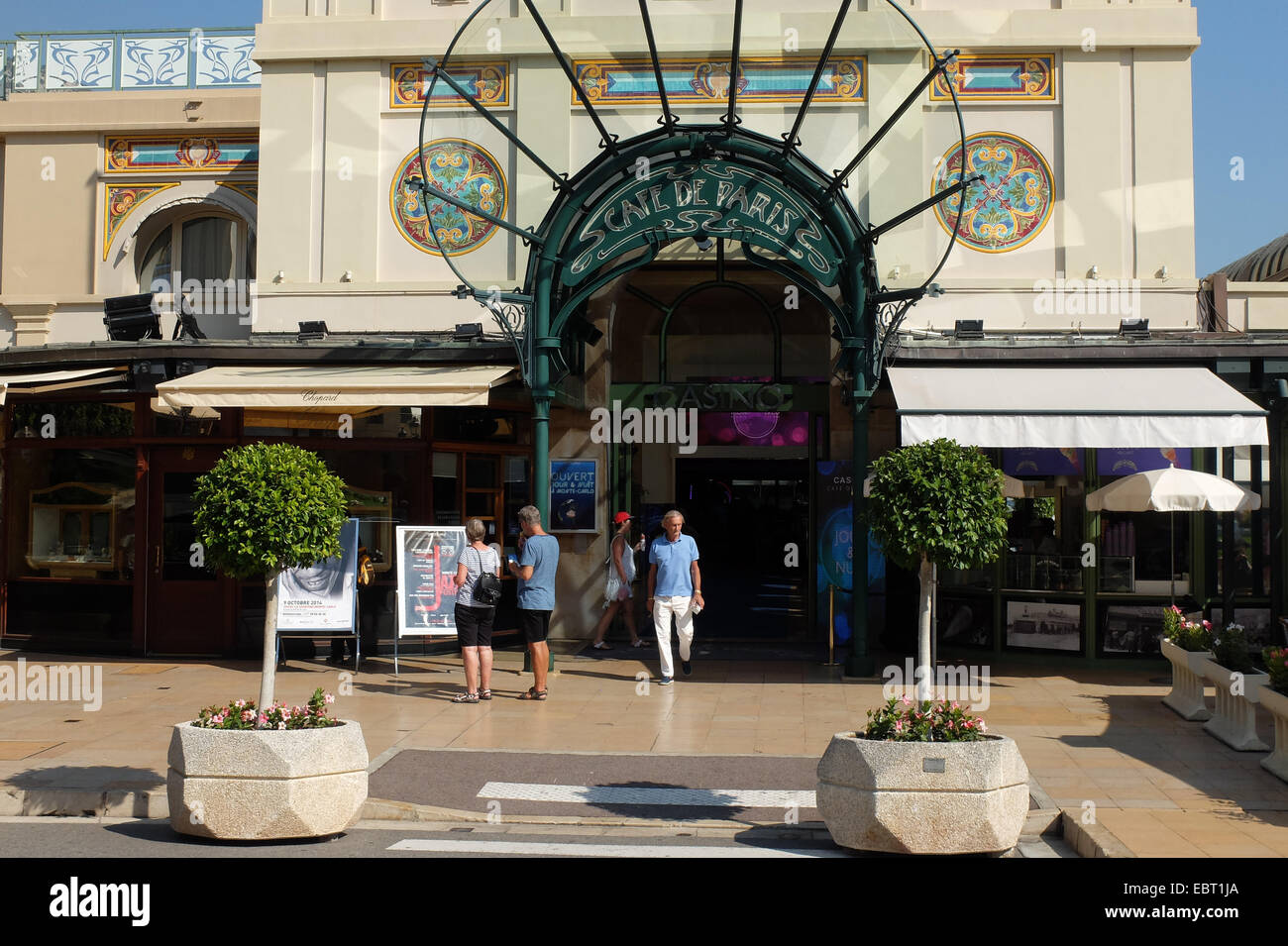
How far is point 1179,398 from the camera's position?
484 inches

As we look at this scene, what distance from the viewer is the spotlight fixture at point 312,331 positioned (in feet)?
46.5

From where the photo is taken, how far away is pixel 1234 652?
32.7ft

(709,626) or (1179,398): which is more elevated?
(1179,398)

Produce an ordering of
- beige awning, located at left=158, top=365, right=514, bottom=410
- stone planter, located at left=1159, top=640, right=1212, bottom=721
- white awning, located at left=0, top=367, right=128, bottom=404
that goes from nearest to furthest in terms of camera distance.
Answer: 1. stone planter, located at left=1159, top=640, right=1212, bottom=721
2. beige awning, located at left=158, top=365, right=514, bottom=410
3. white awning, located at left=0, top=367, right=128, bottom=404

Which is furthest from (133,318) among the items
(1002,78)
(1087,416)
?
(1002,78)

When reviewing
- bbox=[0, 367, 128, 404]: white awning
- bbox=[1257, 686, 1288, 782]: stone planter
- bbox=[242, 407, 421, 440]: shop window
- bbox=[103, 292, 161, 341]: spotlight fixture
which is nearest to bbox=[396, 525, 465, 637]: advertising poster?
bbox=[242, 407, 421, 440]: shop window

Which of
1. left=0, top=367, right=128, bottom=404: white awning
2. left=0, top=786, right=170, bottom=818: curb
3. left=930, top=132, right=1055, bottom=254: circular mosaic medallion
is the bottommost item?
left=0, top=786, right=170, bottom=818: curb

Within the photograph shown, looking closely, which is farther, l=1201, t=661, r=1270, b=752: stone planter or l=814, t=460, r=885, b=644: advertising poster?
l=814, t=460, r=885, b=644: advertising poster

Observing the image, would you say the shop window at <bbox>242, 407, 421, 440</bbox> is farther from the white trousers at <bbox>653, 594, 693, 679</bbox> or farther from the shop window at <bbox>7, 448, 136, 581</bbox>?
the white trousers at <bbox>653, 594, 693, 679</bbox>

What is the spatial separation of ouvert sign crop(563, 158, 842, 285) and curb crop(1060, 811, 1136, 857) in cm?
695

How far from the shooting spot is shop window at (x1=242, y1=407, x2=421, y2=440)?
46.3 ft
